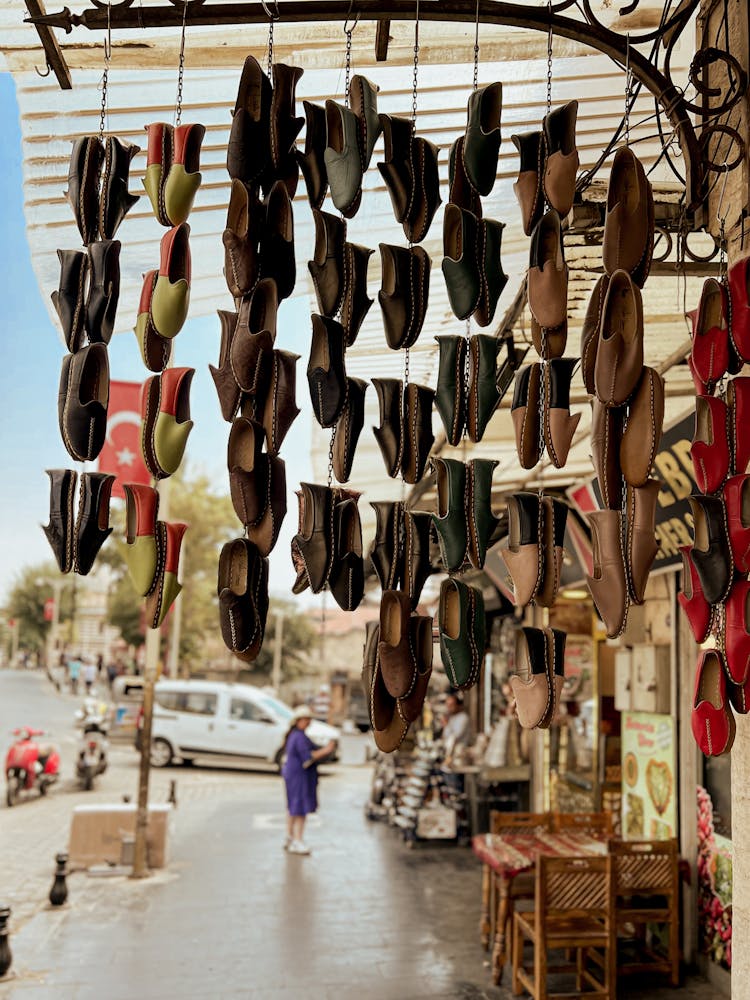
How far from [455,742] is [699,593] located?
30.6 ft

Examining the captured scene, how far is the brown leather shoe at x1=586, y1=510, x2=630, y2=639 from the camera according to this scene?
84.0 inches

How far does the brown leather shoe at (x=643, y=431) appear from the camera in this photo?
2062mm

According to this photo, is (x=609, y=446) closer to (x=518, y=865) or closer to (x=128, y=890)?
(x=518, y=865)

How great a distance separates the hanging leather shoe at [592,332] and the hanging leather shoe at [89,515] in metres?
1.15

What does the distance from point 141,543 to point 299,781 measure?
340 inches

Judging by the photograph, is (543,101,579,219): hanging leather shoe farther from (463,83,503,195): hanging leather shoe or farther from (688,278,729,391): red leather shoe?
(688,278,729,391): red leather shoe

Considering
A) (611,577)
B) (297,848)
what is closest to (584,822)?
(297,848)

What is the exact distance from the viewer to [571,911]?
5.51m

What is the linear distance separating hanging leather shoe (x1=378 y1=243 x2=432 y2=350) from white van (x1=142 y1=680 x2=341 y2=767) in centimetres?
1673

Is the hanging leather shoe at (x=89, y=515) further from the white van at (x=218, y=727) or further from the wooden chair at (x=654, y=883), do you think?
the white van at (x=218, y=727)

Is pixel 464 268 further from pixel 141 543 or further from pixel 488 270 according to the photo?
pixel 141 543

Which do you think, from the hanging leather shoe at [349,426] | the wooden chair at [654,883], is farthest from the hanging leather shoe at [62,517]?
the wooden chair at [654,883]

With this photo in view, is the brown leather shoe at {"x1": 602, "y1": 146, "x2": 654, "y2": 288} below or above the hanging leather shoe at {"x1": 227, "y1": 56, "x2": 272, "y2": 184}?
below

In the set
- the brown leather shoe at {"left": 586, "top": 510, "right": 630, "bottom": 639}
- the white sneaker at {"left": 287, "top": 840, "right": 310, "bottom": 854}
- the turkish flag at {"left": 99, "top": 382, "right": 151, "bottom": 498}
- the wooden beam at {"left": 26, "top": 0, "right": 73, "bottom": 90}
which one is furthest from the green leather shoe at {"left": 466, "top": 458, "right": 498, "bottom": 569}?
the white sneaker at {"left": 287, "top": 840, "right": 310, "bottom": 854}
